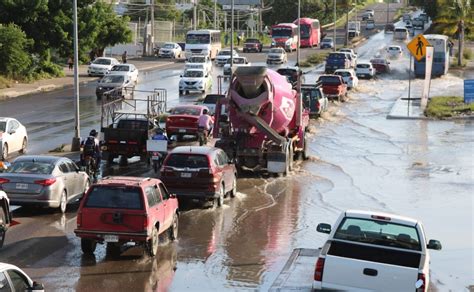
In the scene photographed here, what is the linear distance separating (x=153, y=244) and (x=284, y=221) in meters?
5.87

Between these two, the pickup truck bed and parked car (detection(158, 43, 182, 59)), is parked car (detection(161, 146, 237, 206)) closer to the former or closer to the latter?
the pickup truck bed

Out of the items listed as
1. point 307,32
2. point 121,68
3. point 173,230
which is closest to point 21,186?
point 173,230

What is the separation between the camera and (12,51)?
60562 mm

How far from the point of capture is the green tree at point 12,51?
199ft

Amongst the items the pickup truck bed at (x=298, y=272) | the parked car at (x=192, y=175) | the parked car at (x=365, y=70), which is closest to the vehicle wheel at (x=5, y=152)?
the parked car at (x=192, y=175)

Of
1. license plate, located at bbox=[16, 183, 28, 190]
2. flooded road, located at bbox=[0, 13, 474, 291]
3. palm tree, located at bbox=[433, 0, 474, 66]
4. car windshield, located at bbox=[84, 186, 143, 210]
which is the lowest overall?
flooded road, located at bbox=[0, 13, 474, 291]

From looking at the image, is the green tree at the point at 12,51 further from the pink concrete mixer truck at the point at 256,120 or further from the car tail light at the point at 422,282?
the car tail light at the point at 422,282

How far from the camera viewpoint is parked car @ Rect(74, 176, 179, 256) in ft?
59.9

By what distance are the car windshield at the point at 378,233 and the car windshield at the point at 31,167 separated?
32.6ft

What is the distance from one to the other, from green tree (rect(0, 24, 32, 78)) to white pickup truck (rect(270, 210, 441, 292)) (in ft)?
156

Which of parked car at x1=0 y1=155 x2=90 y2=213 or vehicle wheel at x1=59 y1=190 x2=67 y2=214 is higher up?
parked car at x1=0 y1=155 x2=90 y2=213

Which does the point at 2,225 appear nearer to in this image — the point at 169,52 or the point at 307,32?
the point at 169,52

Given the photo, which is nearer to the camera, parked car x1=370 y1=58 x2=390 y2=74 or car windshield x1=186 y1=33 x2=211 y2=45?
parked car x1=370 y1=58 x2=390 y2=74

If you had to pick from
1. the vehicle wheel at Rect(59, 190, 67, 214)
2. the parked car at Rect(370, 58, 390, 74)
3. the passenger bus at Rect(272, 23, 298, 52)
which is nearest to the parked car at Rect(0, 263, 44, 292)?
the vehicle wheel at Rect(59, 190, 67, 214)
